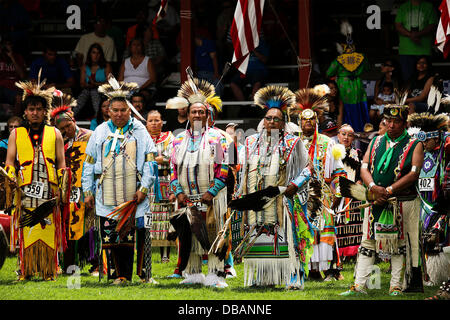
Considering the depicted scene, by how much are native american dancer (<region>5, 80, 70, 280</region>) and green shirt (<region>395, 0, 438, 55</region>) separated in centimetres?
629

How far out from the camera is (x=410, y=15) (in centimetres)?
1421

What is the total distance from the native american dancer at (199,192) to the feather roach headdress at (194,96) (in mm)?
118

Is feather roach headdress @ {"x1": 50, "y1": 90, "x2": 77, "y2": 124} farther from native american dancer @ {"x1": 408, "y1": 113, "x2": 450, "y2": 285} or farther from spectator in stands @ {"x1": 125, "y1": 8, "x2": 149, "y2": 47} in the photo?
spectator in stands @ {"x1": 125, "y1": 8, "x2": 149, "y2": 47}

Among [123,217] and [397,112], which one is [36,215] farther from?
[397,112]

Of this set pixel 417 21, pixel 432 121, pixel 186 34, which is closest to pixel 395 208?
pixel 432 121

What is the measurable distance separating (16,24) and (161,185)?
20.8 feet

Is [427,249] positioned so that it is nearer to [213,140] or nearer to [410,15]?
[213,140]

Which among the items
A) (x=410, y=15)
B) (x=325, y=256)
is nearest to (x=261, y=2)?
(x=410, y=15)

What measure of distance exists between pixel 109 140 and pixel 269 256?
1934 mm

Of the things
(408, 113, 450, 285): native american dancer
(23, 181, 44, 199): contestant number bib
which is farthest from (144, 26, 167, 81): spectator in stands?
(408, 113, 450, 285): native american dancer

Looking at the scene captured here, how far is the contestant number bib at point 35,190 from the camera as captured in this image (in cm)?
974

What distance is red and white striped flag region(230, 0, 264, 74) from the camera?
12.9 m

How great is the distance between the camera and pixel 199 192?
368 inches

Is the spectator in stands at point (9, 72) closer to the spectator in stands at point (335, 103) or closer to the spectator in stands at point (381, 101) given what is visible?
the spectator in stands at point (335, 103)
